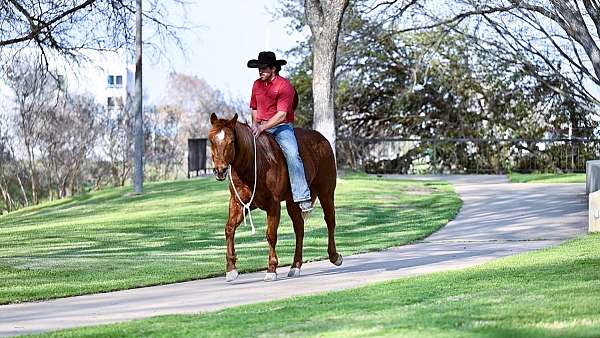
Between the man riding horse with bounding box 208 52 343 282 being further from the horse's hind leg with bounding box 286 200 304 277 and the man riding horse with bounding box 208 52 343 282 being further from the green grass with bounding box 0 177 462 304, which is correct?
the green grass with bounding box 0 177 462 304

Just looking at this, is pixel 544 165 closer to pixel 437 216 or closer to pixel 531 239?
pixel 437 216

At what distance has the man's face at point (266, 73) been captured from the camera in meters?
12.4

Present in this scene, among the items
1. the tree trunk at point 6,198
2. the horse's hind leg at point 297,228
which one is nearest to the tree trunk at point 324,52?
the tree trunk at point 6,198

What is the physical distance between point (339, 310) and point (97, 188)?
33.3 metres

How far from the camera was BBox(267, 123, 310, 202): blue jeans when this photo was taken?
12.4 metres

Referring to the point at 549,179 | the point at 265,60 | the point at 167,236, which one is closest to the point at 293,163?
the point at 265,60

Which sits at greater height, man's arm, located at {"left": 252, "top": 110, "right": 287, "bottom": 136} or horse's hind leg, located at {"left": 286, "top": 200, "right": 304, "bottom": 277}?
man's arm, located at {"left": 252, "top": 110, "right": 287, "bottom": 136}

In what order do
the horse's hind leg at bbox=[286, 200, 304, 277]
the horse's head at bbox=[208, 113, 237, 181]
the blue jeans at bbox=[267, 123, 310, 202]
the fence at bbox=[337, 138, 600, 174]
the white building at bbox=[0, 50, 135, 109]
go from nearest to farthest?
the horse's head at bbox=[208, 113, 237, 181], the blue jeans at bbox=[267, 123, 310, 202], the horse's hind leg at bbox=[286, 200, 304, 277], the white building at bbox=[0, 50, 135, 109], the fence at bbox=[337, 138, 600, 174]

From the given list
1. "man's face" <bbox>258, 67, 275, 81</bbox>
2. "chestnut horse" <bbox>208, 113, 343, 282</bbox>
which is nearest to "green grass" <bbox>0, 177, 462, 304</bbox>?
"chestnut horse" <bbox>208, 113, 343, 282</bbox>

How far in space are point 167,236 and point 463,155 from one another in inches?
954

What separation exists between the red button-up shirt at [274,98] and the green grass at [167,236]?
6.74ft

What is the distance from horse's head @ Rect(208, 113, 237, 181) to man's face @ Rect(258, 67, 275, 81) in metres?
0.96

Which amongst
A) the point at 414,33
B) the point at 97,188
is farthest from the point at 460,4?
the point at 97,188

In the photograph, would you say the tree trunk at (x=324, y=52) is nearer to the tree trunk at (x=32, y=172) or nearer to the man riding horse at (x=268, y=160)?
the tree trunk at (x=32, y=172)
